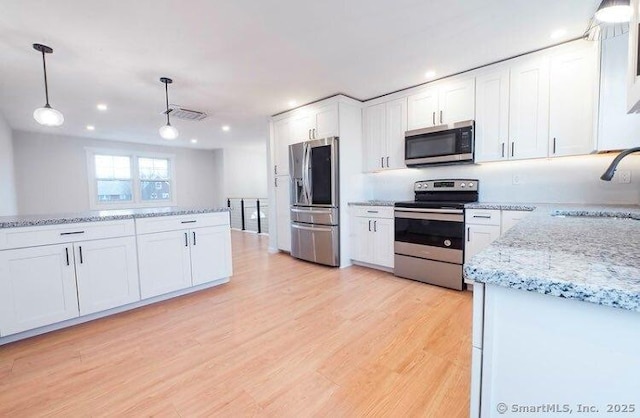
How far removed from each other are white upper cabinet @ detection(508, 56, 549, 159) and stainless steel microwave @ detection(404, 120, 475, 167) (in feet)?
1.26

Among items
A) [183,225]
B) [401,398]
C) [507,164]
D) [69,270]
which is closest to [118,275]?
[69,270]

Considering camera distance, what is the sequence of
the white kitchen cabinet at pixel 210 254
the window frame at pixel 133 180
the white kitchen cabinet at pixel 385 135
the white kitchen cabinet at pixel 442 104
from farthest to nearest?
the window frame at pixel 133 180 < the white kitchen cabinet at pixel 385 135 < the white kitchen cabinet at pixel 442 104 < the white kitchen cabinet at pixel 210 254

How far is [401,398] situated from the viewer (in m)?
1.50

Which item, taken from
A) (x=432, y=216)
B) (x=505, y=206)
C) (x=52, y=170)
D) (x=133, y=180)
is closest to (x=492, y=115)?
(x=505, y=206)

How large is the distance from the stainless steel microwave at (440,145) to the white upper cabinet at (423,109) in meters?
0.12

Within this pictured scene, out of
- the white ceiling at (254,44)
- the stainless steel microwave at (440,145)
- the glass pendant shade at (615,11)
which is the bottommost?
the stainless steel microwave at (440,145)

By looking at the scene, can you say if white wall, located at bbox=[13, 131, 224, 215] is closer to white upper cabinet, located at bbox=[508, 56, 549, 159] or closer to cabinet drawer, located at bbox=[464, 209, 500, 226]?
cabinet drawer, located at bbox=[464, 209, 500, 226]

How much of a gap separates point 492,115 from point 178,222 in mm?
3409

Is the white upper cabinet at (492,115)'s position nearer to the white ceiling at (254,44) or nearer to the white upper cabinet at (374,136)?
the white ceiling at (254,44)

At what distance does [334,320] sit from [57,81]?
158 inches

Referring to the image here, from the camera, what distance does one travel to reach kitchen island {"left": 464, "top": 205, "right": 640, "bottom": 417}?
53 centimetres

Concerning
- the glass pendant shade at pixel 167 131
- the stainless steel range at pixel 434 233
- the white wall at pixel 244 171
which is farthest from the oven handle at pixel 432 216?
the white wall at pixel 244 171

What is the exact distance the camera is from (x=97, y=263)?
2.38 m

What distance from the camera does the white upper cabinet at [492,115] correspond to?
2.86 metres
